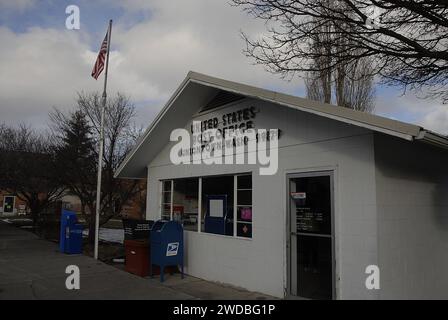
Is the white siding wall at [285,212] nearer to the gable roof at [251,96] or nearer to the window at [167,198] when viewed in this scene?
the gable roof at [251,96]

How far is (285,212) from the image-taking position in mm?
7730

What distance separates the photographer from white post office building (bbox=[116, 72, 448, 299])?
630cm

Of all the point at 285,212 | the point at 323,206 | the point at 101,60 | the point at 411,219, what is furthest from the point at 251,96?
the point at 101,60

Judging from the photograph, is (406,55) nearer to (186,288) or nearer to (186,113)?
(186,113)

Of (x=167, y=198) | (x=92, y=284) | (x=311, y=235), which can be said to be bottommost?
(x=92, y=284)

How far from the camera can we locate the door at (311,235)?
6957 millimetres

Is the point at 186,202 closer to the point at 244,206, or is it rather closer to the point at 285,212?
the point at 244,206

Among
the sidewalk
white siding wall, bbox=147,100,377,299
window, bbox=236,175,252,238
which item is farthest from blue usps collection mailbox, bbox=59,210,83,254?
window, bbox=236,175,252,238

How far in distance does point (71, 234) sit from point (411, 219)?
11077 mm

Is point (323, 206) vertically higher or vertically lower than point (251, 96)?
lower

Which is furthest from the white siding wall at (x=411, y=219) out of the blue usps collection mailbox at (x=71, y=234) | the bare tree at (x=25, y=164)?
the bare tree at (x=25, y=164)

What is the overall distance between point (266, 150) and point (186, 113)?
333 cm

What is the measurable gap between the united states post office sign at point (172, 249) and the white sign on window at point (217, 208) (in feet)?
3.58

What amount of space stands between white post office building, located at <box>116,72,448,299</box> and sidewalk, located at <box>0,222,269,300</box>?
0.61m
